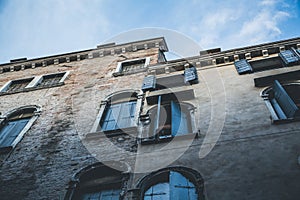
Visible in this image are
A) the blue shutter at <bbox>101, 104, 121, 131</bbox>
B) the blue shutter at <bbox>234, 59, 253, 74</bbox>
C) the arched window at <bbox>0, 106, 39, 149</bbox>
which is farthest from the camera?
the blue shutter at <bbox>234, 59, 253, 74</bbox>

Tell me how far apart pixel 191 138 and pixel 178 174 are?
1.15m

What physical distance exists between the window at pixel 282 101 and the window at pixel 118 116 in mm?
3435

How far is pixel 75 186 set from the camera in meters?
6.12

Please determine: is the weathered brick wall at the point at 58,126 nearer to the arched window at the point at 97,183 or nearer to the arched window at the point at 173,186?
the arched window at the point at 97,183

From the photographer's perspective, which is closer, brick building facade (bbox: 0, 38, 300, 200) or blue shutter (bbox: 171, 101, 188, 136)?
brick building facade (bbox: 0, 38, 300, 200)

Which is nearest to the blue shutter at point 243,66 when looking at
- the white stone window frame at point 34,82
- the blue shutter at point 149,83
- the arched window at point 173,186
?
the blue shutter at point 149,83

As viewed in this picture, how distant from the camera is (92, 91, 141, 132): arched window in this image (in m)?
8.15

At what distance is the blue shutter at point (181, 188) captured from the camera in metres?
5.04

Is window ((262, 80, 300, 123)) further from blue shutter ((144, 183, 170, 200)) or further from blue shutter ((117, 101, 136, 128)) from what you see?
blue shutter ((117, 101, 136, 128))

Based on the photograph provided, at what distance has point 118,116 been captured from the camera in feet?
28.5

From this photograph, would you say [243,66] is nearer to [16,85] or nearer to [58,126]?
[58,126]

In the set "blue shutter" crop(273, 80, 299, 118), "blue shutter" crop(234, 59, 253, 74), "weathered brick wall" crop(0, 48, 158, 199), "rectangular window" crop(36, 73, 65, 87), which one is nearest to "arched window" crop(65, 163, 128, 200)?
"weathered brick wall" crop(0, 48, 158, 199)

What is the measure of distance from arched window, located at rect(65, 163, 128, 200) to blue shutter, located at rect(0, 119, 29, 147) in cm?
298

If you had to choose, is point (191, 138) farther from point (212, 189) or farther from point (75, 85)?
point (75, 85)
